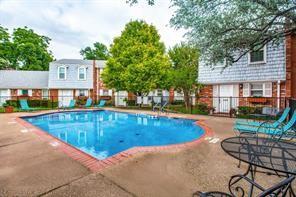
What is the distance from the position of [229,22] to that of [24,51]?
33.7 metres

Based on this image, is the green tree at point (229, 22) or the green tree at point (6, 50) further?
the green tree at point (6, 50)

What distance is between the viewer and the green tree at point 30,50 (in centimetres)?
3070

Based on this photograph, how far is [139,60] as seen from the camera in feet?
60.8

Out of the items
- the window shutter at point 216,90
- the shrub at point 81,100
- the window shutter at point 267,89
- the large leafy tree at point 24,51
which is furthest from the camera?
the large leafy tree at point 24,51

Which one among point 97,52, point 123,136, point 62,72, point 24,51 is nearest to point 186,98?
point 123,136

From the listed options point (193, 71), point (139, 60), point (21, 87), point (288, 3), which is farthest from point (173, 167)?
point (21, 87)

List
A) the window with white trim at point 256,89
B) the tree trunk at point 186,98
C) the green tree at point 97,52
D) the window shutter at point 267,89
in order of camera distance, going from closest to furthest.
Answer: the window shutter at point 267,89
the window with white trim at point 256,89
the tree trunk at point 186,98
the green tree at point 97,52

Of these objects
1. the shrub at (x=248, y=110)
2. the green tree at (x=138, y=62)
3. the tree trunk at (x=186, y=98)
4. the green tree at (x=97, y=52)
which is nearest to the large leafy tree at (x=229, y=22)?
the shrub at (x=248, y=110)

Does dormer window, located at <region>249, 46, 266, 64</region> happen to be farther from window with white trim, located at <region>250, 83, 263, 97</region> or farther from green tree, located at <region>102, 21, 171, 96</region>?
green tree, located at <region>102, 21, 171, 96</region>

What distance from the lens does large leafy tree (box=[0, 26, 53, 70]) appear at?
30.2 meters

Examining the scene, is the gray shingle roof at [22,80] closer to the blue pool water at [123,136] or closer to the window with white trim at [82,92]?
the window with white trim at [82,92]

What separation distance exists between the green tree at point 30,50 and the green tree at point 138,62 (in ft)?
64.8

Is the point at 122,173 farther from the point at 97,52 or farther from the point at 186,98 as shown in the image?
the point at 97,52

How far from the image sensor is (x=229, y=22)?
873 centimetres
